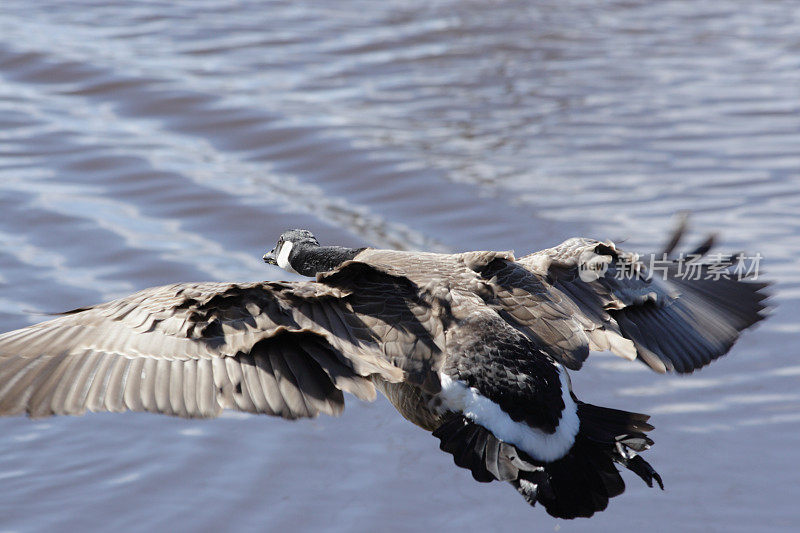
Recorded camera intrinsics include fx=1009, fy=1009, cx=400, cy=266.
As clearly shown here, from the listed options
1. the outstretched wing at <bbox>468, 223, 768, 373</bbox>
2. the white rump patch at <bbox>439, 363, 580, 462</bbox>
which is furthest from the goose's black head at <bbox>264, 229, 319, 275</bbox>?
the white rump patch at <bbox>439, 363, 580, 462</bbox>

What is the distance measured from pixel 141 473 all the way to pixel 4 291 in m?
2.47

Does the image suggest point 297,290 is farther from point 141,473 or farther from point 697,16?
point 697,16

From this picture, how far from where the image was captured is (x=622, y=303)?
209 inches

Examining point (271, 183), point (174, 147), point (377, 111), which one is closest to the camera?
point (271, 183)

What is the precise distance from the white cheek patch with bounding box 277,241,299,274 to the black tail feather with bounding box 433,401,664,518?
268 centimetres

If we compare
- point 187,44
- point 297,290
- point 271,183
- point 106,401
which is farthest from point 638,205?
point 187,44

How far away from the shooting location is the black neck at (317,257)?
6613 mm

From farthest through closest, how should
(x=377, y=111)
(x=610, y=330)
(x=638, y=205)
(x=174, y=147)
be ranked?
1. (x=377, y=111)
2. (x=174, y=147)
3. (x=638, y=205)
4. (x=610, y=330)

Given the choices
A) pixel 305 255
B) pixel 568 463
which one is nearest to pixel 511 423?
pixel 568 463

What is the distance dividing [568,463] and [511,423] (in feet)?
0.99

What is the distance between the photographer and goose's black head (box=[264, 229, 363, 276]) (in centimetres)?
665

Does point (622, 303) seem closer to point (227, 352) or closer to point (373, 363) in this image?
point (373, 363)

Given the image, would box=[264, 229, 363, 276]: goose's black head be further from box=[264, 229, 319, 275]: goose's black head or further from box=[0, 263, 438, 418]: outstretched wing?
box=[0, 263, 438, 418]: outstretched wing

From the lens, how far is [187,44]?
13180mm
